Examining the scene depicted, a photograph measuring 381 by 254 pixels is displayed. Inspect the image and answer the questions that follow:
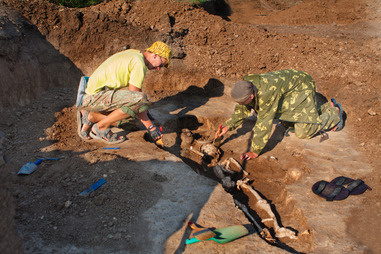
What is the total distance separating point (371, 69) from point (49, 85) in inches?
284

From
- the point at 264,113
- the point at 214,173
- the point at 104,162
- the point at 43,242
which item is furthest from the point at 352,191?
the point at 43,242

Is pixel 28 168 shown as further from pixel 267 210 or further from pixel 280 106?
pixel 280 106

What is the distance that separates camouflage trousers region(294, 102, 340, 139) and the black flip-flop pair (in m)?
1.15

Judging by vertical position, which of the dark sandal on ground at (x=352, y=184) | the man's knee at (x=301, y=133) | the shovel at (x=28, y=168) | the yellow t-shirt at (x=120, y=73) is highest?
the yellow t-shirt at (x=120, y=73)

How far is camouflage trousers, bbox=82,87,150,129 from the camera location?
397 cm

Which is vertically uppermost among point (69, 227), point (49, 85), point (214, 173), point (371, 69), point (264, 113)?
point (371, 69)

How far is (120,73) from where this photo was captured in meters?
4.00

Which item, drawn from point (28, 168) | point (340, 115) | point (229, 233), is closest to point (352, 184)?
point (340, 115)

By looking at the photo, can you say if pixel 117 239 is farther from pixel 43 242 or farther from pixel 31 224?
pixel 31 224

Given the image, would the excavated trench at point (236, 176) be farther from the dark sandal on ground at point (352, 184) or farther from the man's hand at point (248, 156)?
the dark sandal on ground at point (352, 184)

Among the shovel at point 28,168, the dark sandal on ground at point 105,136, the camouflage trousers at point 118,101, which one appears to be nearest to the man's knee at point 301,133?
the camouflage trousers at point 118,101

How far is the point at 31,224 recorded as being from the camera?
2752 millimetres

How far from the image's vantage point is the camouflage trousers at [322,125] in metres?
4.79

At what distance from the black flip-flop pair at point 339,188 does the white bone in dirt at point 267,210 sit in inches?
29.0
